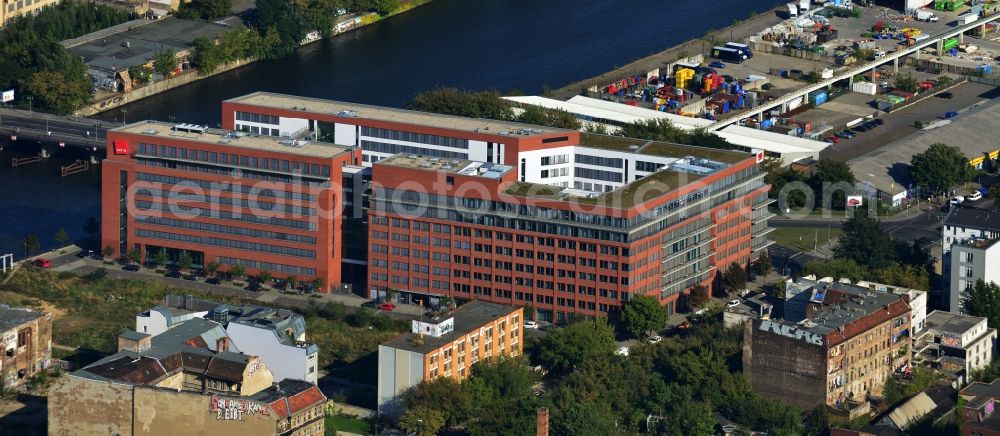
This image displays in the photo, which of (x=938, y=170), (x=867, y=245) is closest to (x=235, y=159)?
(x=867, y=245)

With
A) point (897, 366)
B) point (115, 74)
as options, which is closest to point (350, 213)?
point (897, 366)

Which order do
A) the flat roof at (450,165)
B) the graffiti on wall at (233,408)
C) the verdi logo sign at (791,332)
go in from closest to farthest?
the graffiti on wall at (233,408)
the verdi logo sign at (791,332)
the flat roof at (450,165)

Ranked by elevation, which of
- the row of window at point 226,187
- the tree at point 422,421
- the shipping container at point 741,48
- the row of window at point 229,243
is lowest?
the tree at point 422,421

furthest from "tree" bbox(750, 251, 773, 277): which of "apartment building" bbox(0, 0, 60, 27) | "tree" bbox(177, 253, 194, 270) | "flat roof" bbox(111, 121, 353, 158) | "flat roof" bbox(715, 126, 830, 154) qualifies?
"apartment building" bbox(0, 0, 60, 27)

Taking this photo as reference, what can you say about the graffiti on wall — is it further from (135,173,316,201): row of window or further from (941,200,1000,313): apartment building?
(941,200,1000,313): apartment building

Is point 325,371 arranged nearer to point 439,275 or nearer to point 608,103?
point 439,275

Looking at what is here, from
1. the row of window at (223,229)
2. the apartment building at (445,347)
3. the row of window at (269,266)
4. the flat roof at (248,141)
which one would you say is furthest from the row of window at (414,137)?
the apartment building at (445,347)

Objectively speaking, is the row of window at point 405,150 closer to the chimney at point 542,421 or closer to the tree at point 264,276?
the tree at point 264,276
